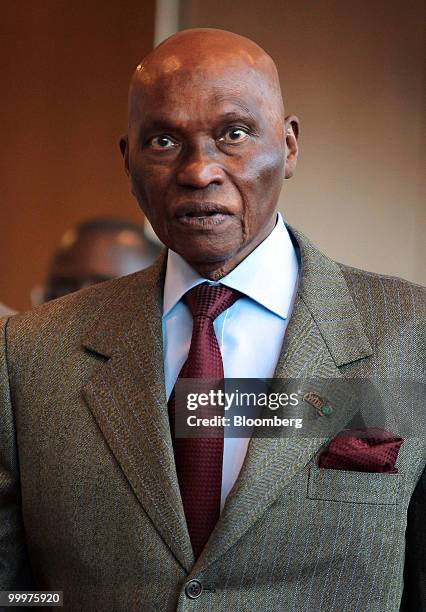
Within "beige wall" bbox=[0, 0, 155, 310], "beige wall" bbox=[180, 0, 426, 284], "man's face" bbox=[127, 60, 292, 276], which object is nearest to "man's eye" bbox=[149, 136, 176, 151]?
"man's face" bbox=[127, 60, 292, 276]

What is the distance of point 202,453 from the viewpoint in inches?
41.0

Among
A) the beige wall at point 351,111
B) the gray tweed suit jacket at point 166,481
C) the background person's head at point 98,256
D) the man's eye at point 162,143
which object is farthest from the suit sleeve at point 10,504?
the beige wall at point 351,111

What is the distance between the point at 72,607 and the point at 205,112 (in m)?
0.44

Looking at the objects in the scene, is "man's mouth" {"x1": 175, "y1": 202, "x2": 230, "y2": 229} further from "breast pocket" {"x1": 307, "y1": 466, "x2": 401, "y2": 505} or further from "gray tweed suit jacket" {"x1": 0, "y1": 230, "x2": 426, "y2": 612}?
"breast pocket" {"x1": 307, "y1": 466, "x2": 401, "y2": 505}

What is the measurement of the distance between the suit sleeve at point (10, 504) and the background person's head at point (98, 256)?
2.90 ft

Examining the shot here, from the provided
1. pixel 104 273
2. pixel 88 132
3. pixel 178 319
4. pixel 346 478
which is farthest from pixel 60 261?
pixel 346 478

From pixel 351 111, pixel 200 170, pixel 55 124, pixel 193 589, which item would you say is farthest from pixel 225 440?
pixel 55 124

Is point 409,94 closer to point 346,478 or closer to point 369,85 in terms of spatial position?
point 369,85

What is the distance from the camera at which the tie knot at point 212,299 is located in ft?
3.58

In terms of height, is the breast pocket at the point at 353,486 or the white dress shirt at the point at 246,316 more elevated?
the white dress shirt at the point at 246,316

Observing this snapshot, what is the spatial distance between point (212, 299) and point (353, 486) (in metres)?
0.21

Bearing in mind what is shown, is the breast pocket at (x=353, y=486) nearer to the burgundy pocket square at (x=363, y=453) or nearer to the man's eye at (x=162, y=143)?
the burgundy pocket square at (x=363, y=453)

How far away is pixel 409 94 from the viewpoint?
2256 millimetres

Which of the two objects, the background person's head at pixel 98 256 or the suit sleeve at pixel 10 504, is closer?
the suit sleeve at pixel 10 504
